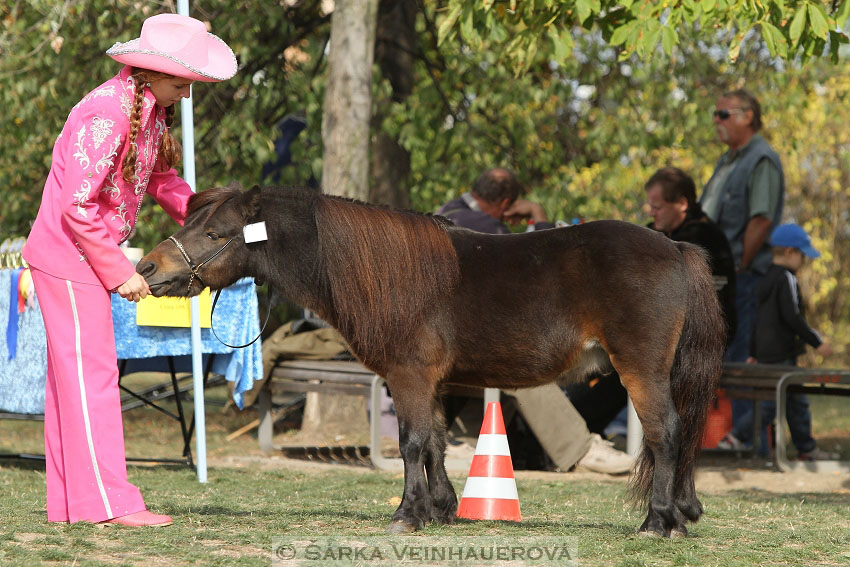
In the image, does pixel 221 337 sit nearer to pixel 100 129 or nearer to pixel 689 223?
pixel 100 129

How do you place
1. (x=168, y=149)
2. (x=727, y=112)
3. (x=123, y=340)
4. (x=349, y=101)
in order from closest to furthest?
1. (x=168, y=149)
2. (x=123, y=340)
3. (x=727, y=112)
4. (x=349, y=101)

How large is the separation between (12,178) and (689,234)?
6968 mm

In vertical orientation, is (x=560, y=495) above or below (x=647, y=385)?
below

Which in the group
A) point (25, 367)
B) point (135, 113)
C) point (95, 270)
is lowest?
point (25, 367)

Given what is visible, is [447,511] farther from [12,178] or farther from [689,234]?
[12,178]

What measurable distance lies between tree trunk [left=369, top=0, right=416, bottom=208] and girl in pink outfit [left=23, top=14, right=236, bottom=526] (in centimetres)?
661

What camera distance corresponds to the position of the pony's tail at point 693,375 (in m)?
4.75

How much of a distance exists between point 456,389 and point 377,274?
2.74 m

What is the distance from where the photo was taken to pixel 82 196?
14.5ft

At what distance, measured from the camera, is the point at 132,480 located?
689cm

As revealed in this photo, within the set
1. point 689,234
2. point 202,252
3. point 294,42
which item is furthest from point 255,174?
point 202,252

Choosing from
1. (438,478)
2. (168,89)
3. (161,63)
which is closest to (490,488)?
(438,478)

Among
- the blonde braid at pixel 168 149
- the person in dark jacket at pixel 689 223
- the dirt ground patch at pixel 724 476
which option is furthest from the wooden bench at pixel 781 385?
the blonde braid at pixel 168 149

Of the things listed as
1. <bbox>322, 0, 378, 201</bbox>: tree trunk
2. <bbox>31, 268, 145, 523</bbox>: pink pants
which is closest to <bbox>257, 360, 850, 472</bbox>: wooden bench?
<bbox>322, 0, 378, 201</bbox>: tree trunk
